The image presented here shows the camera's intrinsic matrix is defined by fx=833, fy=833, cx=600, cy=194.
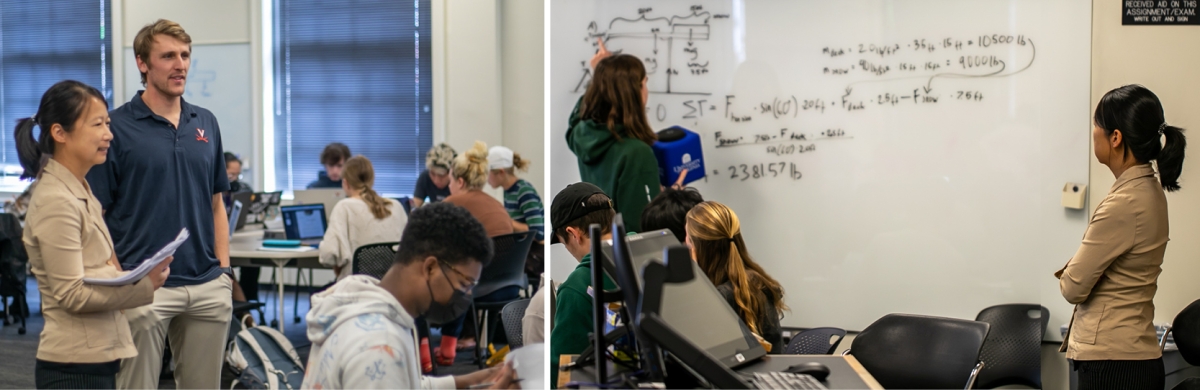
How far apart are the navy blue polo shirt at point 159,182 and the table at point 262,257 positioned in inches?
4.8

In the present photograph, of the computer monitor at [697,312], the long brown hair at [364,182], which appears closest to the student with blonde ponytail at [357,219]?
the long brown hair at [364,182]

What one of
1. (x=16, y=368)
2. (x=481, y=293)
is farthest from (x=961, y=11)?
(x=16, y=368)

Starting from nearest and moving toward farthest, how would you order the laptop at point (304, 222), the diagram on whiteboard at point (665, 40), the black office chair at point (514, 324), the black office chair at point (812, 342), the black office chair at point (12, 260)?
the black office chair at point (12, 260) → the black office chair at point (514, 324) → the laptop at point (304, 222) → the black office chair at point (812, 342) → the diagram on whiteboard at point (665, 40)

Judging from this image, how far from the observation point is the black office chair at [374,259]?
6.37 ft

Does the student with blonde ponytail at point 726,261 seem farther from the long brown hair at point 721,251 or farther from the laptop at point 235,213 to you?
the laptop at point 235,213

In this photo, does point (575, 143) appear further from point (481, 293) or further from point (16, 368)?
point (16, 368)

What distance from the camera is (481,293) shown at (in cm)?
199

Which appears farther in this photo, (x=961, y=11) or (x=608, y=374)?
(x=961, y=11)

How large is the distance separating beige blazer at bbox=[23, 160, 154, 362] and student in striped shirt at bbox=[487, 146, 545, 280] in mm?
881

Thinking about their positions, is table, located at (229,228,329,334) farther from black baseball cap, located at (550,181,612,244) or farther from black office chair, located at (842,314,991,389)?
black office chair, located at (842,314,991,389)

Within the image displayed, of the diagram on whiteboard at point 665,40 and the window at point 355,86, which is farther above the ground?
the diagram on whiteboard at point 665,40

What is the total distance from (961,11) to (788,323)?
5.00ft

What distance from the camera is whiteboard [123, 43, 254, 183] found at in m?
1.97

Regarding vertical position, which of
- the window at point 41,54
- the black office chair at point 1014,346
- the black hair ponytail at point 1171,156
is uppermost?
the window at point 41,54
